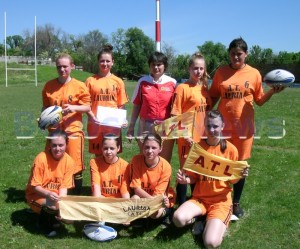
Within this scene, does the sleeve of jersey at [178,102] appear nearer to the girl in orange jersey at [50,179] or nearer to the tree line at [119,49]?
the girl in orange jersey at [50,179]

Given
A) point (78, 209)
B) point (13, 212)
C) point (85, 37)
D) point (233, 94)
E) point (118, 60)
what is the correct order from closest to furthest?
point (78, 209), point (233, 94), point (13, 212), point (118, 60), point (85, 37)

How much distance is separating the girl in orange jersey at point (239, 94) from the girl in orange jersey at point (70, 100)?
1.69 metres

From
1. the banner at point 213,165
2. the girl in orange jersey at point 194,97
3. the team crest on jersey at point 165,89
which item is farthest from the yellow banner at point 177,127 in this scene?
the team crest on jersey at point 165,89

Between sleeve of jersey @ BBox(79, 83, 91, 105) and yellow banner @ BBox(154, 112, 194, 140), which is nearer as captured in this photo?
yellow banner @ BBox(154, 112, 194, 140)

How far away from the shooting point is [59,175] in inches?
189

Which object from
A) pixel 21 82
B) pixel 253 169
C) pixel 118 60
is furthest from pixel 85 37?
pixel 253 169

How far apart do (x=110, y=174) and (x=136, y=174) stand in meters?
0.32

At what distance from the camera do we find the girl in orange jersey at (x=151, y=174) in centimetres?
467

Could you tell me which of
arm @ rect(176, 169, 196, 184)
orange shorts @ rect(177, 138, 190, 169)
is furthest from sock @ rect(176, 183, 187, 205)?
arm @ rect(176, 169, 196, 184)

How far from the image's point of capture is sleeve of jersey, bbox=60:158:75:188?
4812 mm

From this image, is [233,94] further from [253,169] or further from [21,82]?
[21,82]

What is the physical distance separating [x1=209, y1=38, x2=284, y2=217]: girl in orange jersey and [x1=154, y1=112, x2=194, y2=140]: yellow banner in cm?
42

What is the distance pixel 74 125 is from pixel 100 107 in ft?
1.33

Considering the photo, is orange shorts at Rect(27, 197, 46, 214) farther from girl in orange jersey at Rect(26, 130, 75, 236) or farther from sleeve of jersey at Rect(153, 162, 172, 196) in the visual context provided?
sleeve of jersey at Rect(153, 162, 172, 196)
